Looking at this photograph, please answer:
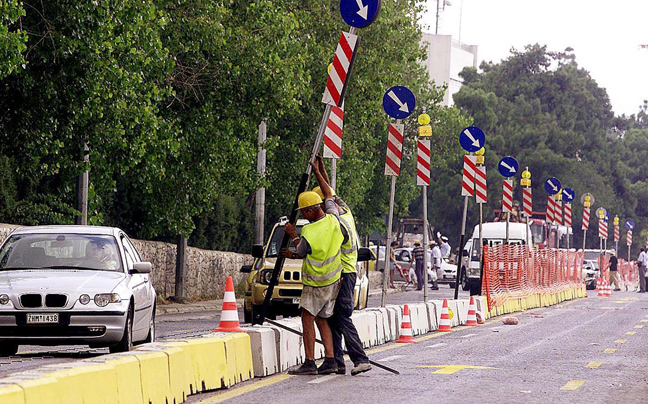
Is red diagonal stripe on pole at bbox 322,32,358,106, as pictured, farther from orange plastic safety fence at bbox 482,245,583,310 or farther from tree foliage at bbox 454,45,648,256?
tree foliage at bbox 454,45,648,256

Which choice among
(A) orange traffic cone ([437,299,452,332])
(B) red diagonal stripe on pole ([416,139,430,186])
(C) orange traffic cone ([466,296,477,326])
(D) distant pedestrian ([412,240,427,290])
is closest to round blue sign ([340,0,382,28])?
(A) orange traffic cone ([437,299,452,332])

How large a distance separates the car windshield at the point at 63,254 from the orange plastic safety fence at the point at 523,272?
14729 mm

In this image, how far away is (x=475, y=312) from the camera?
82.8ft

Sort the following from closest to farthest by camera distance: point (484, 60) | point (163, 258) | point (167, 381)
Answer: point (167, 381) → point (163, 258) → point (484, 60)

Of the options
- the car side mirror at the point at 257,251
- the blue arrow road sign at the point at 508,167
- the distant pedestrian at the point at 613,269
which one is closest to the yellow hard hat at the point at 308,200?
the car side mirror at the point at 257,251

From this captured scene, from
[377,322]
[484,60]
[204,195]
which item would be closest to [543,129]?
[484,60]

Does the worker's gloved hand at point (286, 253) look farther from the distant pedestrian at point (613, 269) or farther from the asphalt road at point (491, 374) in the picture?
the distant pedestrian at point (613, 269)

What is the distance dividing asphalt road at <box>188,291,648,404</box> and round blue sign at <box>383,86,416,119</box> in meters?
3.53

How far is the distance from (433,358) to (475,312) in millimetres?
9588

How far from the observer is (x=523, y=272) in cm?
3403

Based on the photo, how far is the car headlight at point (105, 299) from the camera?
553 inches

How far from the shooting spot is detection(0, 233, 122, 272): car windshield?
15.0 metres

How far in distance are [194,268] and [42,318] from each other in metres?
21.1

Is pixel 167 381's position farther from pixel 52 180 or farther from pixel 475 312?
pixel 52 180
